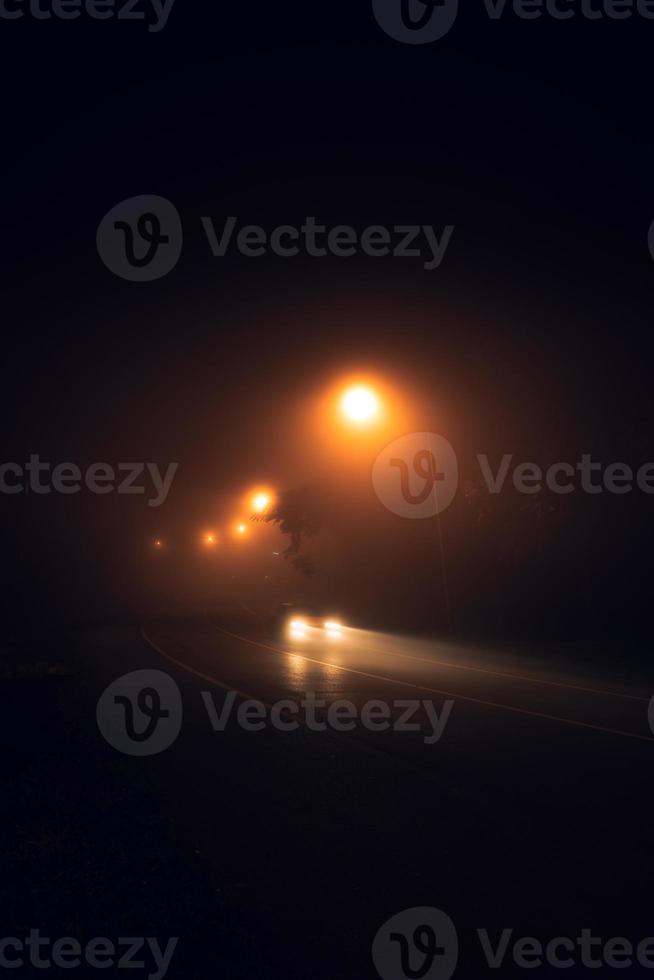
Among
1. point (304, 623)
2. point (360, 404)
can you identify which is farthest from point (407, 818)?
point (304, 623)

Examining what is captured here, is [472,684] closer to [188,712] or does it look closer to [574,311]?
[188,712]

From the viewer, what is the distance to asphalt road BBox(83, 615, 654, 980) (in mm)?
4867

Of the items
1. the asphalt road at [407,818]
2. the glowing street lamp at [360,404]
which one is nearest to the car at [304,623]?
the glowing street lamp at [360,404]

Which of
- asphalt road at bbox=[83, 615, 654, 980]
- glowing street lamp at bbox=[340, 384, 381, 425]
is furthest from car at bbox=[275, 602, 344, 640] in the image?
asphalt road at bbox=[83, 615, 654, 980]

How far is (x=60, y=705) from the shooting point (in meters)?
11.7

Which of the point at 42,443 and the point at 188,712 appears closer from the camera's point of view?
the point at 188,712

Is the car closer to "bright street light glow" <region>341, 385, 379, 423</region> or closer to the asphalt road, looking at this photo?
"bright street light glow" <region>341, 385, 379, 423</region>

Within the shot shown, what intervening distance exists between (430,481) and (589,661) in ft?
34.0

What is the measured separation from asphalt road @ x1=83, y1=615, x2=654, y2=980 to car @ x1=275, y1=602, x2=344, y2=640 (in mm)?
12229

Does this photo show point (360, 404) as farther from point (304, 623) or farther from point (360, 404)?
point (304, 623)

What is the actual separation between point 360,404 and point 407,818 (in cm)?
1870

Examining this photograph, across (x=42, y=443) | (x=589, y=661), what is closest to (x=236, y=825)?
(x=589, y=661)

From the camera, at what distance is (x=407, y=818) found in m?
6.80

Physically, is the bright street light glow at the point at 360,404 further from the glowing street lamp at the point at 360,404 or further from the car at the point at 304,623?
the car at the point at 304,623
